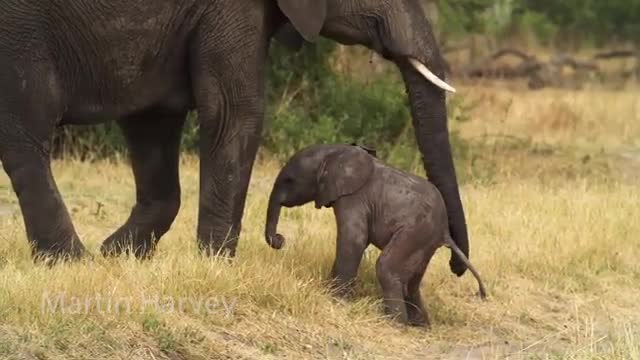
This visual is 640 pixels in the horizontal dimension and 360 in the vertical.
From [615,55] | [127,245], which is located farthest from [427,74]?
[615,55]

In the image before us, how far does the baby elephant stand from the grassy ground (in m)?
0.19

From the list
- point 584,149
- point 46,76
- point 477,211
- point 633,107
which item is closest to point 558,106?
point 633,107

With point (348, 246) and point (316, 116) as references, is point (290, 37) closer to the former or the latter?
point (348, 246)

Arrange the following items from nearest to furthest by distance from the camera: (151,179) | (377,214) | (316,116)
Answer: (377,214)
(151,179)
(316,116)

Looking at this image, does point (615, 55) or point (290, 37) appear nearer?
point (290, 37)

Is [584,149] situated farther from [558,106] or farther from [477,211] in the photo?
[477,211]

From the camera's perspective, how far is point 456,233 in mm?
9391

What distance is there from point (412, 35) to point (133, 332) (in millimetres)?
3038

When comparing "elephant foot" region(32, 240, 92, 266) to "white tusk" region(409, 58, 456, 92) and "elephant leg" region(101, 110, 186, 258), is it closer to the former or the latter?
"elephant leg" region(101, 110, 186, 258)

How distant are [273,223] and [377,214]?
653mm

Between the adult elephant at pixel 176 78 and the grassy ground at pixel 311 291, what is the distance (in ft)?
1.50

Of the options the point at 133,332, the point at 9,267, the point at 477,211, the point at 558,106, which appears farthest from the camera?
the point at 558,106

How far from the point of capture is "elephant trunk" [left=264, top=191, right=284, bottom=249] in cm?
901

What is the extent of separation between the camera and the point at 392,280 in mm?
8758
